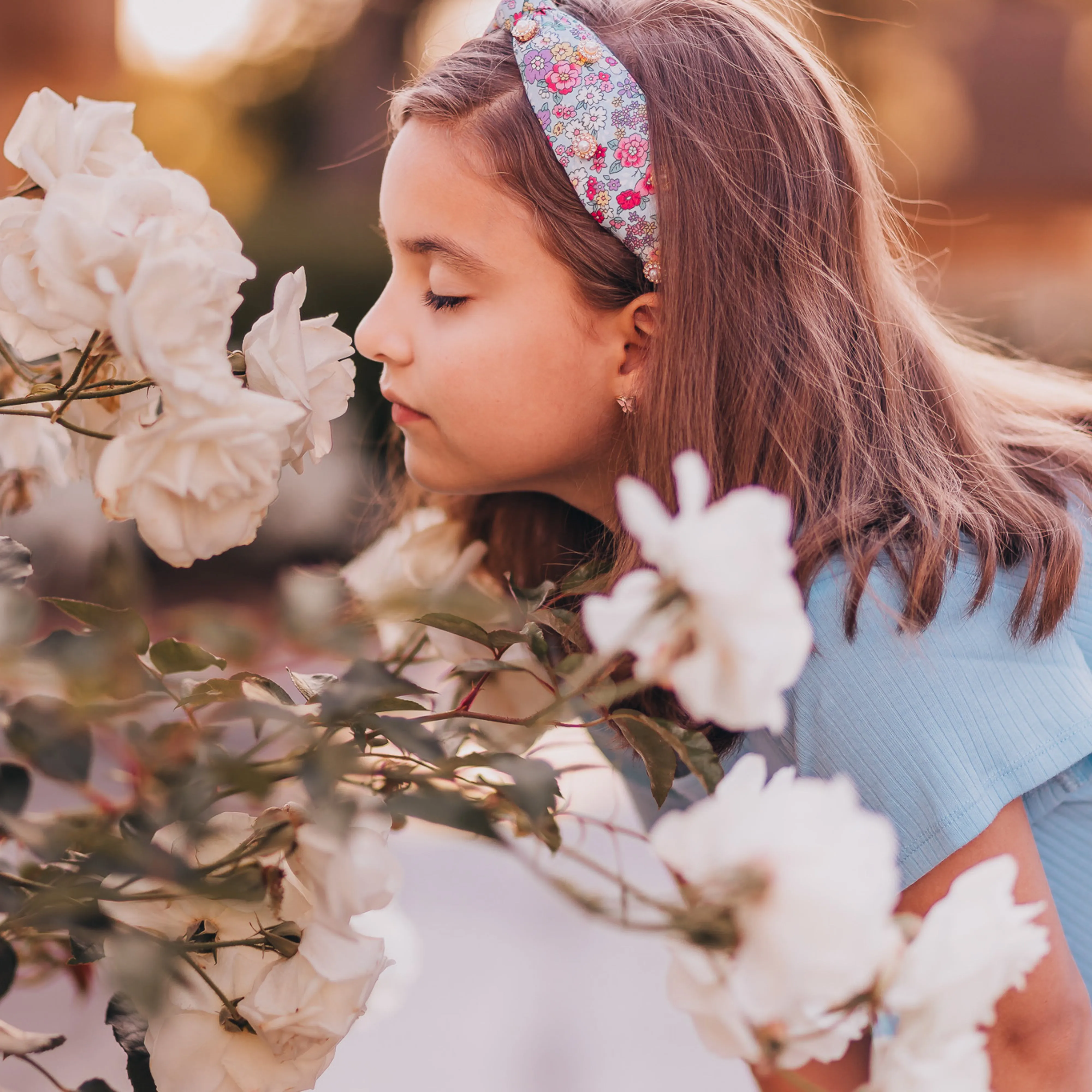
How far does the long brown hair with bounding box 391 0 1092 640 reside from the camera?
99 cm

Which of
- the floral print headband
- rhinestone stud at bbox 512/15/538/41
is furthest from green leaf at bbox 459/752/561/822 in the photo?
rhinestone stud at bbox 512/15/538/41

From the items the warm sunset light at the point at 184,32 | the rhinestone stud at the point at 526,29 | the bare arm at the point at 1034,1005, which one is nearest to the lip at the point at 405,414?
the rhinestone stud at the point at 526,29

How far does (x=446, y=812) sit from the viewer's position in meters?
0.38

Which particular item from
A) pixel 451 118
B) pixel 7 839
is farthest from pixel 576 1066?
pixel 7 839

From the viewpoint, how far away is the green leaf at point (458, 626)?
542 millimetres

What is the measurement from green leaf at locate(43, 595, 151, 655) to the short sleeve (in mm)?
561

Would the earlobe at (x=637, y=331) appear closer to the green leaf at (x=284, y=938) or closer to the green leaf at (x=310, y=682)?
the green leaf at (x=310, y=682)

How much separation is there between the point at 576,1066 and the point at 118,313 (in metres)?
2.07

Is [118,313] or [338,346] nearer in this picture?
[118,313]

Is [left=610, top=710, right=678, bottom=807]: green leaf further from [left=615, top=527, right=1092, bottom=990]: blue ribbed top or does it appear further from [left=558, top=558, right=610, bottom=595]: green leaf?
[left=615, top=527, right=1092, bottom=990]: blue ribbed top

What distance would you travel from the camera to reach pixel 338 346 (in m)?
0.63

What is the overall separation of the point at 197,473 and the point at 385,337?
0.51m

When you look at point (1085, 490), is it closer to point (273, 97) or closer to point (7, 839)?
point (7, 839)

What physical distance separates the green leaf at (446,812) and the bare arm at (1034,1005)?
568 millimetres
